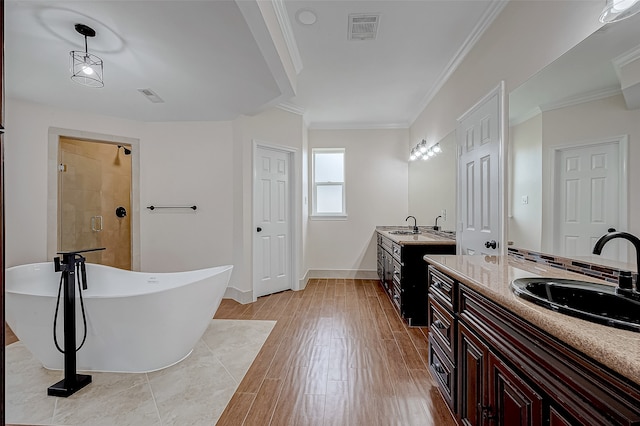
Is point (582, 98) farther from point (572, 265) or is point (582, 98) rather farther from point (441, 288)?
point (441, 288)

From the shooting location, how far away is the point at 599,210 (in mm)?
1328

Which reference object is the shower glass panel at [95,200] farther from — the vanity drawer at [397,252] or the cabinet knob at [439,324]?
the cabinet knob at [439,324]

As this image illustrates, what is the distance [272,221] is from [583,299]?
3.54m

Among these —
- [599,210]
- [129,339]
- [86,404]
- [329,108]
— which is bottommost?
[86,404]

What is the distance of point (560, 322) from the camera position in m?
0.84

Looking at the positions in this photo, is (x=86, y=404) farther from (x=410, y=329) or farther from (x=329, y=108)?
(x=329, y=108)

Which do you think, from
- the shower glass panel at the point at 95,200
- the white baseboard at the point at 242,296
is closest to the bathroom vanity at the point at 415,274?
the white baseboard at the point at 242,296

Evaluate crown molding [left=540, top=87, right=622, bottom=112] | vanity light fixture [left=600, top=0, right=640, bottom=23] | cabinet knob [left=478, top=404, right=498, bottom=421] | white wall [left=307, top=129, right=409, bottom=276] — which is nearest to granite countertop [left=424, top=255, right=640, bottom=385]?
cabinet knob [left=478, top=404, right=498, bottom=421]

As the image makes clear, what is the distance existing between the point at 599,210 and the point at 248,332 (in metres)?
2.75

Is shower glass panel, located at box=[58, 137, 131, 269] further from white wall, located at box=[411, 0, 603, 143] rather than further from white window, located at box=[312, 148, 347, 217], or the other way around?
white wall, located at box=[411, 0, 603, 143]

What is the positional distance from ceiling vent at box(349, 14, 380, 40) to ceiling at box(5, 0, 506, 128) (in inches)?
2.3

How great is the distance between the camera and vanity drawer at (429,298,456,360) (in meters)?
1.63

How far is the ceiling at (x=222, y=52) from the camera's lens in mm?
2033

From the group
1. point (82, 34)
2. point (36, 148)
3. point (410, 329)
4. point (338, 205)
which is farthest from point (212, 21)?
point (338, 205)
